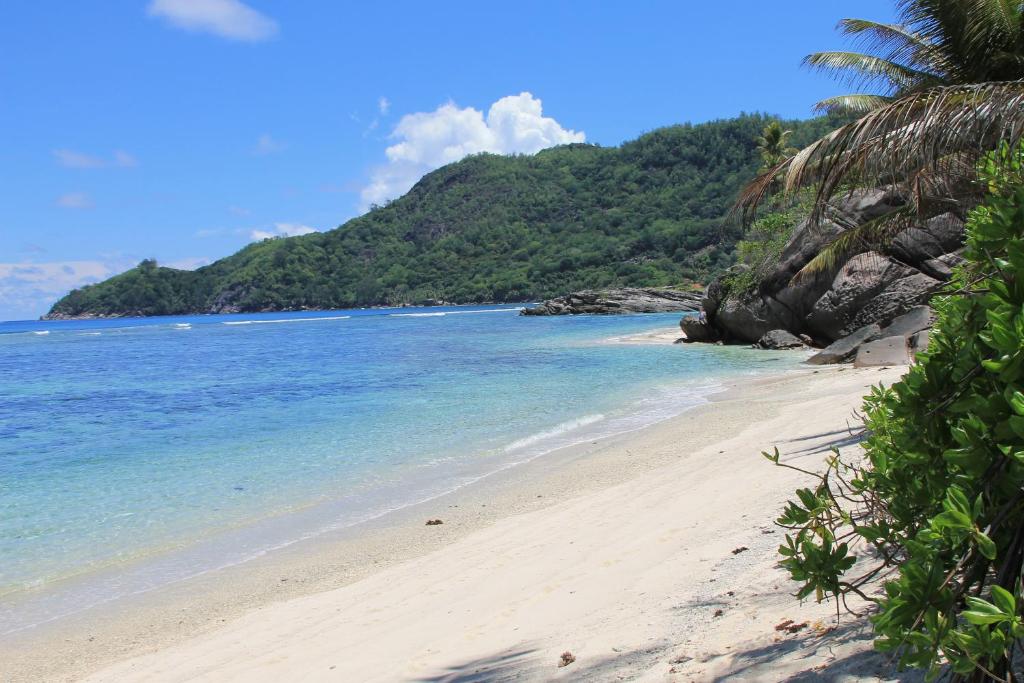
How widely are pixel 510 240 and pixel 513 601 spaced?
440 ft

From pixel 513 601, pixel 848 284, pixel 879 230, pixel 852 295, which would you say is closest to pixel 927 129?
pixel 879 230

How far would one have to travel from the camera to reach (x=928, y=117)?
7.89 meters

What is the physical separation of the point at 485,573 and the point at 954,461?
471cm

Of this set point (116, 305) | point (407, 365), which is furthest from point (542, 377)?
point (116, 305)

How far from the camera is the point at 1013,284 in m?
1.61

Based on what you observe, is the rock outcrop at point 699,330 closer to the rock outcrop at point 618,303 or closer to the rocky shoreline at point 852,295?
the rocky shoreline at point 852,295

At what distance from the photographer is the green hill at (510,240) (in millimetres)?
110500

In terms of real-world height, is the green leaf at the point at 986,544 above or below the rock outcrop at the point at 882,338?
above

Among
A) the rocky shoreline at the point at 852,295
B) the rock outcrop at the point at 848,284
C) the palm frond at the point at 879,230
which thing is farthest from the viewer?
the rock outcrop at the point at 848,284

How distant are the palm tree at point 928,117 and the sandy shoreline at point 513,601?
10.3ft

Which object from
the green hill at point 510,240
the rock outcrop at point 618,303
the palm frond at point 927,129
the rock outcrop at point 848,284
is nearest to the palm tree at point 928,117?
the palm frond at point 927,129

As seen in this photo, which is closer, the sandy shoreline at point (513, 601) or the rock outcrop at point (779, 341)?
the sandy shoreline at point (513, 601)

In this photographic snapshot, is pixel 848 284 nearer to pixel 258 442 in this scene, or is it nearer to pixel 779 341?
pixel 779 341

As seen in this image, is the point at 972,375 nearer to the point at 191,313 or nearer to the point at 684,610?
the point at 684,610
